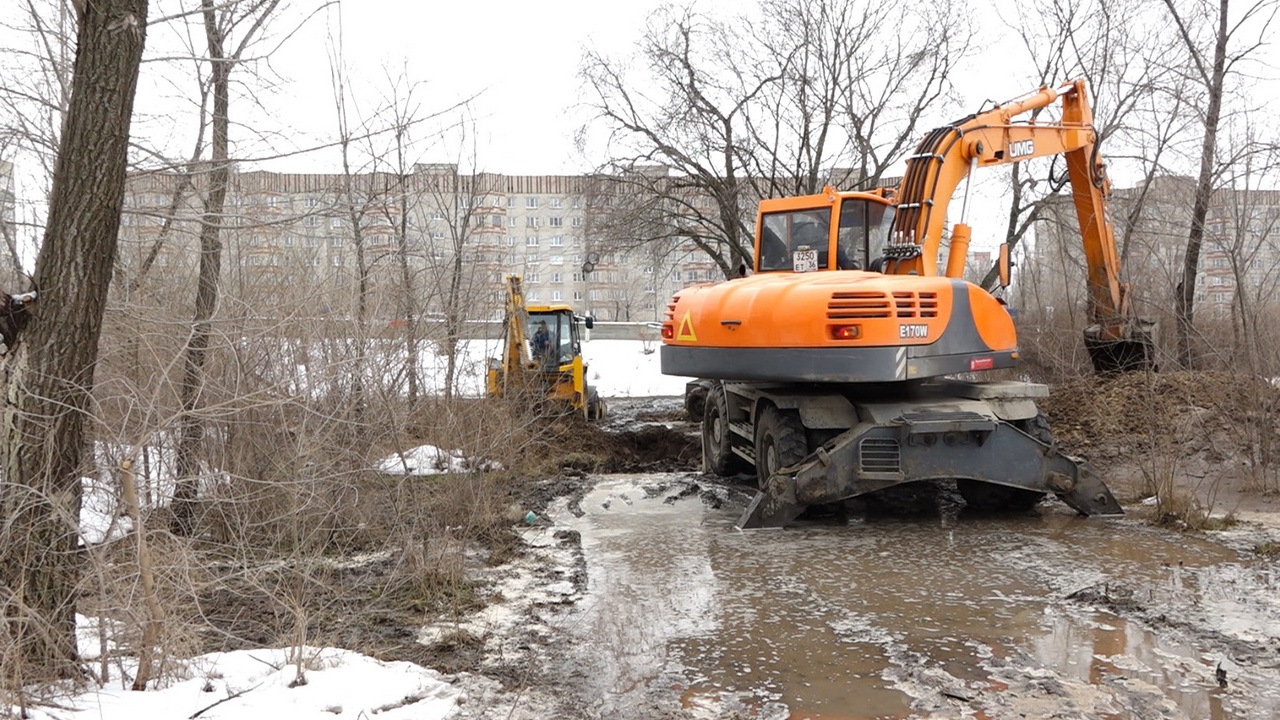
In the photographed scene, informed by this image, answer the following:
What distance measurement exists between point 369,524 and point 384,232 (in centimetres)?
558

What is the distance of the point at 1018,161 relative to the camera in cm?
1075

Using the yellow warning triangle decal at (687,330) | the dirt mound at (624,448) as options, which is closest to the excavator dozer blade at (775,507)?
the yellow warning triangle decal at (687,330)

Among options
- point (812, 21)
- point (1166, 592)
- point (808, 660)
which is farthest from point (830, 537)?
point (812, 21)

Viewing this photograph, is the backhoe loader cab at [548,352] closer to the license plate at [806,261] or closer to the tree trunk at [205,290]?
the license plate at [806,261]

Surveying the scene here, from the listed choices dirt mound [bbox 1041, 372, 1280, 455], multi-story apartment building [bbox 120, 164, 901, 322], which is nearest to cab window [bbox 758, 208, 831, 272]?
multi-story apartment building [bbox 120, 164, 901, 322]

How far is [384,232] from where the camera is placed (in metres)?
12.8

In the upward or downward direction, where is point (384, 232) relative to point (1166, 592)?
upward

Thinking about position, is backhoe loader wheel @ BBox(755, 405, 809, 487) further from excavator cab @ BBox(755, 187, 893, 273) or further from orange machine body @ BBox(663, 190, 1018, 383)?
excavator cab @ BBox(755, 187, 893, 273)

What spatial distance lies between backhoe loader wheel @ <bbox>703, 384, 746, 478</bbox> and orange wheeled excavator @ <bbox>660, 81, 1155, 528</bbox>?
2.42 feet

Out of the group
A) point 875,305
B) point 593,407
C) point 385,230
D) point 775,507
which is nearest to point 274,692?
point 775,507

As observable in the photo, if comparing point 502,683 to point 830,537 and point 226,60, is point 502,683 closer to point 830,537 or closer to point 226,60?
point 226,60

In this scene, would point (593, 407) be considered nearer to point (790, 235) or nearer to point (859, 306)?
point (790, 235)

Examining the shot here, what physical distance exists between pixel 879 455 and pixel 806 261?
2646 millimetres

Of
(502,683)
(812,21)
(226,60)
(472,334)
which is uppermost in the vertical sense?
(812,21)
